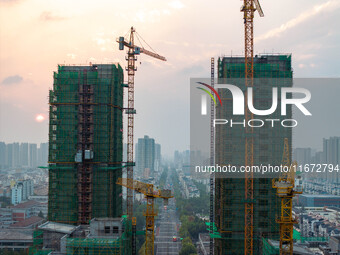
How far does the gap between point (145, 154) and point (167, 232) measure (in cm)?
8354

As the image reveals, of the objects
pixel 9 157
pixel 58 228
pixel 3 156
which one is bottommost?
pixel 58 228

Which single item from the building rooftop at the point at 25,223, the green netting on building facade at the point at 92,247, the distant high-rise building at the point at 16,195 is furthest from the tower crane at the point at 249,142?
the distant high-rise building at the point at 16,195

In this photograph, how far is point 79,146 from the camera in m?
32.8

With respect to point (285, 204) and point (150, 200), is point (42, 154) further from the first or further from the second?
point (285, 204)

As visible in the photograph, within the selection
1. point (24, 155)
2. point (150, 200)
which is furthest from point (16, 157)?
point (150, 200)

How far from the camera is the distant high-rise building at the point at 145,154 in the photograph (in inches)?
5581

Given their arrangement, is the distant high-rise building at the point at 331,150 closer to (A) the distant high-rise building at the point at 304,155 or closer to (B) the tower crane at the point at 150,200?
(A) the distant high-rise building at the point at 304,155

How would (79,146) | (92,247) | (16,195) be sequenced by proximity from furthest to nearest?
(16,195) < (79,146) < (92,247)

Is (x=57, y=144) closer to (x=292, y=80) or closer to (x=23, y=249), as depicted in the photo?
(x=23, y=249)

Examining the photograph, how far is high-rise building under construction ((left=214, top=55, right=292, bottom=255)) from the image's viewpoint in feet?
102

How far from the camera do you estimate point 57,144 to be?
32.9 metres

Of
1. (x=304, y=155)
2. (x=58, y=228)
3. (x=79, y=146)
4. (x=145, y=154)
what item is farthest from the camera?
(x=145, y=154)

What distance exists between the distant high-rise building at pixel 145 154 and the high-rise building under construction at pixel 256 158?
110513 millimetres

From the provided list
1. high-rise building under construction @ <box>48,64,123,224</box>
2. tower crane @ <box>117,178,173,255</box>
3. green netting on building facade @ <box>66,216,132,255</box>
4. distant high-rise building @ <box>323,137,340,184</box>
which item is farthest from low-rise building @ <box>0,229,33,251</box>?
distant high-rise building @ <box>323,137,340,184</box>
